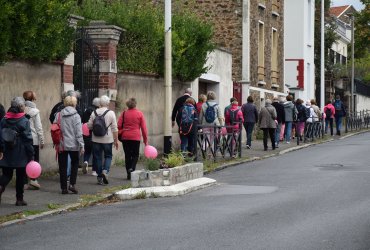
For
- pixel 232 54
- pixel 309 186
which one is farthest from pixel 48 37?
pixel 232 54

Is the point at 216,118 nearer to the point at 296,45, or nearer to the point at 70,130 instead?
the point at 70,130

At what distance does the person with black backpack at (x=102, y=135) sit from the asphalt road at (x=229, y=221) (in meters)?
2.03

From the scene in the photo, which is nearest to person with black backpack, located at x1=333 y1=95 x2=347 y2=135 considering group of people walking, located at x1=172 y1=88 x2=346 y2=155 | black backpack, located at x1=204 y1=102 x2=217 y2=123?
group of people walking, located at x1=172 y1=88 x2=346 y2=155

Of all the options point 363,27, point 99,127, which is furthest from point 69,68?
point 363,27

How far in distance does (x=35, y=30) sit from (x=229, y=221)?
21.2 feet

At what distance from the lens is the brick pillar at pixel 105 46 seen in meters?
19.5

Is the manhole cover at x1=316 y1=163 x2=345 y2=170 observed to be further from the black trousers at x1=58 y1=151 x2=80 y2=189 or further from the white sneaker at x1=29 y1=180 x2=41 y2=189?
the white sneaker at x1=29 y1=180 x2=41 y2=189

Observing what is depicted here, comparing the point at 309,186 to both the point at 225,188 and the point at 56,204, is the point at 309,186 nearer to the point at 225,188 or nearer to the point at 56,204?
the point at 225,188

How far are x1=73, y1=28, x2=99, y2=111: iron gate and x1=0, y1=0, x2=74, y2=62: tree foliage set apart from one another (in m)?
1.14

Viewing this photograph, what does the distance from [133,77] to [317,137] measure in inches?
610

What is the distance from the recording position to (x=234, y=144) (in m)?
23.0

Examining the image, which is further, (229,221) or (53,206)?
(53,206)

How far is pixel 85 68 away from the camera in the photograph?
19375mm

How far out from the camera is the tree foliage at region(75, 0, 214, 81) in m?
21.3
